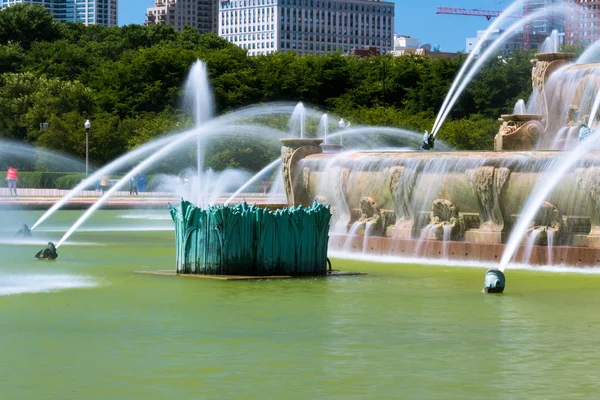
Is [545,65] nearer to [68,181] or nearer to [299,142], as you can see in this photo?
[299,142]

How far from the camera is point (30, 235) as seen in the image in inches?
1106

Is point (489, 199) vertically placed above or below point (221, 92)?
below

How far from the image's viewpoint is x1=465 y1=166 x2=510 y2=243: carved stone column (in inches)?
805

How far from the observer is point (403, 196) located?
22.4 meters

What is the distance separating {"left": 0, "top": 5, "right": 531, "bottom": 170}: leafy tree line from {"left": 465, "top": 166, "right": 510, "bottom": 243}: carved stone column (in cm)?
4587

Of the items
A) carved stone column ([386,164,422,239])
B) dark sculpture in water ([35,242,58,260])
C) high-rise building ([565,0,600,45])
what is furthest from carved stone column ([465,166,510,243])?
high-rise building ([565,0,600,45])

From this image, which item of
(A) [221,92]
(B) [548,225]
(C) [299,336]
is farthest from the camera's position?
(A) [221,92]

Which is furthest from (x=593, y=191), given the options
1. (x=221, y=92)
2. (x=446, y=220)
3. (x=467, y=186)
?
(x=221, y=92)

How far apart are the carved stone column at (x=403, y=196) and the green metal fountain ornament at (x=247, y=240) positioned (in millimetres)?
4491

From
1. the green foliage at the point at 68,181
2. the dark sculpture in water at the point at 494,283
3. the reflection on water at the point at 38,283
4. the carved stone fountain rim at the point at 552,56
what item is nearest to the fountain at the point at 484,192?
the dark sculpture in water at the point at 494,283

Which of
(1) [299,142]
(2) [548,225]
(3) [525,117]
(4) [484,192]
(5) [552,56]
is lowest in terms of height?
(2) [548,225]

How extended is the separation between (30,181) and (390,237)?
47.8m

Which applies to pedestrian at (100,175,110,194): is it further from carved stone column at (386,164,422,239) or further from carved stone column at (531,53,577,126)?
carved stone column at (386,164,422,239)

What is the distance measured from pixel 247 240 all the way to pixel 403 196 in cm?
551
